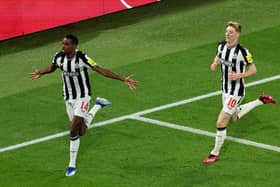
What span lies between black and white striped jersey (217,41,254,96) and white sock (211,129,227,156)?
27.5 inches

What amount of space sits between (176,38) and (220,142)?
25.5ft

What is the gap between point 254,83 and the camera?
73.4ft

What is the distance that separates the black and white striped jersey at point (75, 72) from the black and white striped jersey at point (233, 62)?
90.7 inches

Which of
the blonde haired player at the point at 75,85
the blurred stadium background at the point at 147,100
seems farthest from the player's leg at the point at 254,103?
the blonde haired player at the point at 75,85

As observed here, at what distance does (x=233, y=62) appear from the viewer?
18156 millimetres

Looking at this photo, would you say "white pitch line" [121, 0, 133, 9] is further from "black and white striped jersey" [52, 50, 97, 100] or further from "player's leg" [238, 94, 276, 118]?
"black and white striped jersey" [52, 50, 97, 100]

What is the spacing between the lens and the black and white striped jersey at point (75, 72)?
17891 mm

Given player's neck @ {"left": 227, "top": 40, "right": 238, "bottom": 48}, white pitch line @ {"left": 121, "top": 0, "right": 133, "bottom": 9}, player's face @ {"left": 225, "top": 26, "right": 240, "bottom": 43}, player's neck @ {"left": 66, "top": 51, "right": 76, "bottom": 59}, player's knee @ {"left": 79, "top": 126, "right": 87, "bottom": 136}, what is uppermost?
player's face @ {"left": 225, "top": 26, "right": 240, "bottom": 43}

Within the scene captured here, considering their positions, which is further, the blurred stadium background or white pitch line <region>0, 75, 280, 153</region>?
white pitch line <region>0, 75, 280, 153</region>

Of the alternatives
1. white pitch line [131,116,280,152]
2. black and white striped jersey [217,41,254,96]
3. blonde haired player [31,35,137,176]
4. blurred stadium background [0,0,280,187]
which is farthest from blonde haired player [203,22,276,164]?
blonde haired player [31,35,137,176]

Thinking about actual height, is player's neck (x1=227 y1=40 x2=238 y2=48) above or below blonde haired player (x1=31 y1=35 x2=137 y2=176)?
above

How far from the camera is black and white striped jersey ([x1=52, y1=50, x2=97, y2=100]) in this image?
1789 cm

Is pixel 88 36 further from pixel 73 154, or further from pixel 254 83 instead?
pixel 73 154

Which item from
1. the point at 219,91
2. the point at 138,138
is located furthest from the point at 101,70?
the point at 219,91
